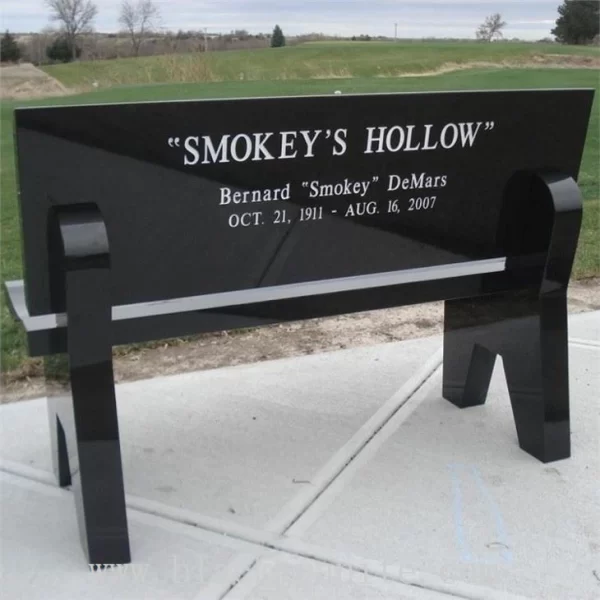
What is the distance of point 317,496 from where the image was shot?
2760 mm

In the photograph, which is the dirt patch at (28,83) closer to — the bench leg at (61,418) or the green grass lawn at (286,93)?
the green grass lawn at (286,93)

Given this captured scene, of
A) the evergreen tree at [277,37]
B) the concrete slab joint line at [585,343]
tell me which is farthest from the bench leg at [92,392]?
the evergreen tree at [277,37]

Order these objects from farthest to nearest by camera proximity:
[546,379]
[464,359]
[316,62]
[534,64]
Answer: [534,64] < [316,62] < [464,359] < [546,379]

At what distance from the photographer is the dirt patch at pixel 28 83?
27.8 feet

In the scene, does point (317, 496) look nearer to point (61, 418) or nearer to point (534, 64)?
point (61, 418)

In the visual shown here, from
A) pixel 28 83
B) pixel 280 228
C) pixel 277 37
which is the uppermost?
pixel 277 37

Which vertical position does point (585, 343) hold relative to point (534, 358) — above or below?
below

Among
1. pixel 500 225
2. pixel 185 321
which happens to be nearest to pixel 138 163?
pixel 185 321

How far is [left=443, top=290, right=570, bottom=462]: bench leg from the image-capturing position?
2939mm

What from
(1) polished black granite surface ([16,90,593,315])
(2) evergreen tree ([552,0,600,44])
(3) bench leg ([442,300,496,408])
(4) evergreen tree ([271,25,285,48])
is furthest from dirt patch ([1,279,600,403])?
(2) evergreen tree ([552,0,600,44])

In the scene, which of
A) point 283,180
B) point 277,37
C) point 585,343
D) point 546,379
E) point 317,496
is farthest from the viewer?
point 277,37

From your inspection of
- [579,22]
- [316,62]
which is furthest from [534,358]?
[579,22]

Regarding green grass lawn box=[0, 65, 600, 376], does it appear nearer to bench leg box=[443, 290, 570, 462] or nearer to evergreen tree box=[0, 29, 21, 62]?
evergreen tree box=[0, 29, 21, 62]

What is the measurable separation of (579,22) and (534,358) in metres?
15.3
